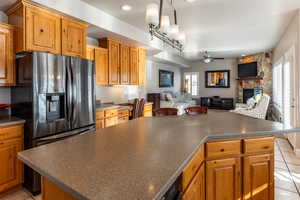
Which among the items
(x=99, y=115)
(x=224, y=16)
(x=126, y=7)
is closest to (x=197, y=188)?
(x=99, y=115)

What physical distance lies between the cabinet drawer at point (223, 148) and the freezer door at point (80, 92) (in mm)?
2009

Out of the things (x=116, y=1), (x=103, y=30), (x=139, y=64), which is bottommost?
(x=139, y=64)

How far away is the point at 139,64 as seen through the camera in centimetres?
510

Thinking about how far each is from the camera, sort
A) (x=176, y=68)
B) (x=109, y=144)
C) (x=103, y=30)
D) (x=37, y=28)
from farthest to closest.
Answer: (x=176, y=68)
(x=103, y=30)
(x=37, y=28)
(x=109, y=144)

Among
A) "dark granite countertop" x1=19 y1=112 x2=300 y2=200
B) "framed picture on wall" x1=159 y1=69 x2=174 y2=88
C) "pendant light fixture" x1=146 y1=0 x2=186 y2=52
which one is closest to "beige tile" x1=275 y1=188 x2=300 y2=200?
"dark granite countertop" x1=19 y1=112 x2=300 y2=200

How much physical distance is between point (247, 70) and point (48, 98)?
8.72 metres

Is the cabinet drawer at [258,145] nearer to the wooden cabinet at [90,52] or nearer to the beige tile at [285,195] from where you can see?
the beige tile at [285,195]

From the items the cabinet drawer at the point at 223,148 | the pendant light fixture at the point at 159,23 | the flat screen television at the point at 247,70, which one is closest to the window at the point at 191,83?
the flat screen television at the point at 247,70

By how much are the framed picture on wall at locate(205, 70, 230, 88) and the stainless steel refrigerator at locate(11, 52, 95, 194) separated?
8.45 metres

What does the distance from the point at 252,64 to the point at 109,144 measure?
8888mm

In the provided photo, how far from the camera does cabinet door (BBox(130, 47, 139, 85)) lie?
482cm

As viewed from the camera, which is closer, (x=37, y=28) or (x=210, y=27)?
(x=37, y=28)

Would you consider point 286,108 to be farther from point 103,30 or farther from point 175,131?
point 103,30

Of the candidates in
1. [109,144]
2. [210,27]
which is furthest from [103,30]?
[109,144]
